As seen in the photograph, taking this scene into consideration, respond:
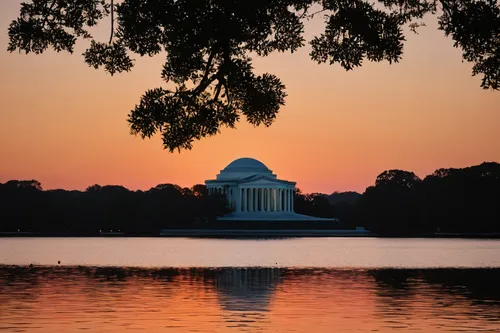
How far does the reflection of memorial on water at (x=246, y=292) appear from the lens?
4781 centimetres

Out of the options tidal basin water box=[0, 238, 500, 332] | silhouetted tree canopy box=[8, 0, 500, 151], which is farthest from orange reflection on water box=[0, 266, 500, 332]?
silhouetted tree canopy box=[8, 0, 500, 151]

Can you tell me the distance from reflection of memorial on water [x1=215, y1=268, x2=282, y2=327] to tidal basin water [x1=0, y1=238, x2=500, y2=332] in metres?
0.06

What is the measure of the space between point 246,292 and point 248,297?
3817 mm

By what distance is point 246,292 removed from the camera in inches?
2437

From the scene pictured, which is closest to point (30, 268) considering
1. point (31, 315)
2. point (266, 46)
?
point (31, 315)

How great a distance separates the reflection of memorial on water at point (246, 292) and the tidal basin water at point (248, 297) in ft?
0.18

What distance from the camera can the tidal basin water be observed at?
4391cm

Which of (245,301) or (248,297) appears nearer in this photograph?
(245,301)

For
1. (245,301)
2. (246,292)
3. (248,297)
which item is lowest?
(245,301)

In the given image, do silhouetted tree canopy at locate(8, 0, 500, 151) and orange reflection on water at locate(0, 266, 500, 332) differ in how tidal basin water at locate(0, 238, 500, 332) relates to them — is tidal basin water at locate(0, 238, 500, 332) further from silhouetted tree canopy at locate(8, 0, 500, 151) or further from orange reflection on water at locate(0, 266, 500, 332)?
silhouetted tree canopy at locate(8, 0, 500, 151)

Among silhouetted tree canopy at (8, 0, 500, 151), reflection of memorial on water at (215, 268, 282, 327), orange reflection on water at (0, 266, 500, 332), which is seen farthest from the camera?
reflection of memorial on water at (215, 268, 282, 327)

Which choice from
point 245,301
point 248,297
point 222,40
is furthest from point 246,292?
point 222,40

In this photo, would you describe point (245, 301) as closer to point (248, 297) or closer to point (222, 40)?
point (248, 297)

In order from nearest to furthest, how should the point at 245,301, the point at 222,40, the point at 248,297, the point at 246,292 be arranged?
the point at 222,40 < the point at 245,301 < the point at 248,297 < the point at 246,292
